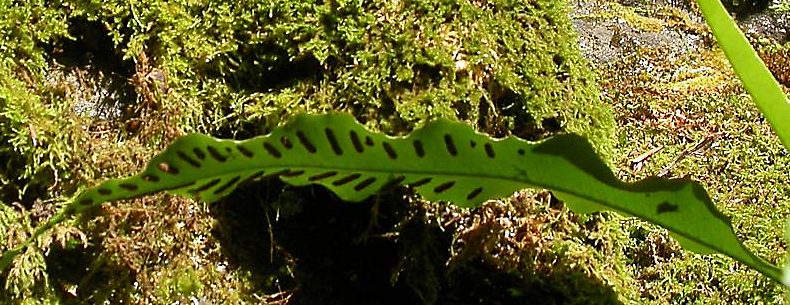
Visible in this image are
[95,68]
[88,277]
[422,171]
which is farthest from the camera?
[95,68]

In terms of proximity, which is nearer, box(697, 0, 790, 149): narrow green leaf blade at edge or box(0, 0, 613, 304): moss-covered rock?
box(697, 0, 790, 149): narrow green leaf blade at edge

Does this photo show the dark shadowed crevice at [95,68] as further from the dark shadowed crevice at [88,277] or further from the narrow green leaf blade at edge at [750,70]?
the narrow green leaf blade at edge at [750,70]

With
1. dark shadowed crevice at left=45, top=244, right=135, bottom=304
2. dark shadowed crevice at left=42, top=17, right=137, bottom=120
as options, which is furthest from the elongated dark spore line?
dark shadowed crevice at left=42, top=17, right=137, bottom=120

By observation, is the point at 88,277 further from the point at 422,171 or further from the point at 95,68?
the point at 422,171

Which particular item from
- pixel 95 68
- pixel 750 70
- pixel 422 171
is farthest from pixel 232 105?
pixel 750 70

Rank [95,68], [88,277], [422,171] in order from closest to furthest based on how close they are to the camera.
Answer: [422,171], [88,277], [95,68]

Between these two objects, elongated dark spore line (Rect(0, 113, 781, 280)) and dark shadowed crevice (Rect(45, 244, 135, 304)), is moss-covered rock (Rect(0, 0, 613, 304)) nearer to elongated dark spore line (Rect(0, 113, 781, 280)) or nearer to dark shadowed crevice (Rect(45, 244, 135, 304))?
dark shadowed crevice (Rect(45, 244, 135, 304))

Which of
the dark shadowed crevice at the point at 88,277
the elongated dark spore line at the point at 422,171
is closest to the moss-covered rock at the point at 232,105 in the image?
the dark shadowed crevice at the point at 88,277
